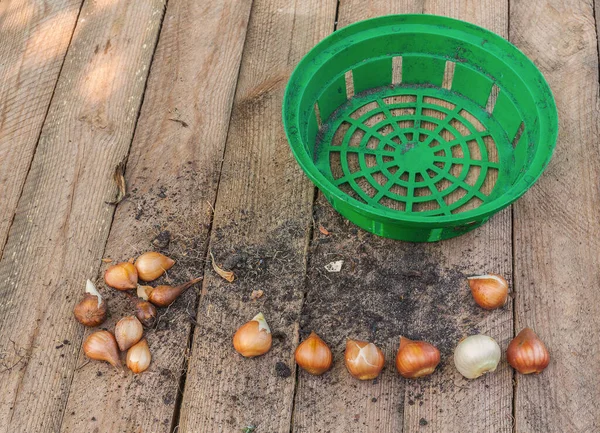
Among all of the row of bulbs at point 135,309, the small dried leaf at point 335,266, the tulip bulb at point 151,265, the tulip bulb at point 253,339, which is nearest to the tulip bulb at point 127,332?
the row of bulbs at point 135,309

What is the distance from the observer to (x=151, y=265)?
53.7 inches

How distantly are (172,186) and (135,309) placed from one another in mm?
316

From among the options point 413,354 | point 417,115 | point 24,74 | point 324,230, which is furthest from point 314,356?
point 24,74

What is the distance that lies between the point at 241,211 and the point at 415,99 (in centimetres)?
53

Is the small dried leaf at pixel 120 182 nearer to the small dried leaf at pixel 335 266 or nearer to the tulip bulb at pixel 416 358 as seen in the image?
the small dried leaf at pixel 335 266

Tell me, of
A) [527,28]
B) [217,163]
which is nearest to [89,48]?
[217,163]

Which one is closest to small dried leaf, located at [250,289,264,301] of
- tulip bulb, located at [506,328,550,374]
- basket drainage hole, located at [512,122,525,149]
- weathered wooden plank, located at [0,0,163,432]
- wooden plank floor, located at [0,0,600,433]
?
wooden plank floor, located at [0,0,600,433]

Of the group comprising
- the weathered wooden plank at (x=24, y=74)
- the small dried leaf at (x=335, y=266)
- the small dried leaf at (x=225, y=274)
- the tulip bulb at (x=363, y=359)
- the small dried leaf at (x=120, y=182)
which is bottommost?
the tulip bulb at (x=363, y=359)

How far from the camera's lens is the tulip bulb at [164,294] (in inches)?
52.3

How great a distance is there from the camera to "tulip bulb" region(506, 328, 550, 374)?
1.22 metres

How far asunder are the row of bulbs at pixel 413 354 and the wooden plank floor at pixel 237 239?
4cm

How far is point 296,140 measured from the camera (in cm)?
130

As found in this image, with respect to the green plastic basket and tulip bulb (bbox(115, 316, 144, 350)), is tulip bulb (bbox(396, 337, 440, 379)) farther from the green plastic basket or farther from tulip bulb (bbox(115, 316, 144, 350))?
tulip bulb (bbox(115, 316, 144, 350))

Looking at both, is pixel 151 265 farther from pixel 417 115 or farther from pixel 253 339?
pixel 417 115
